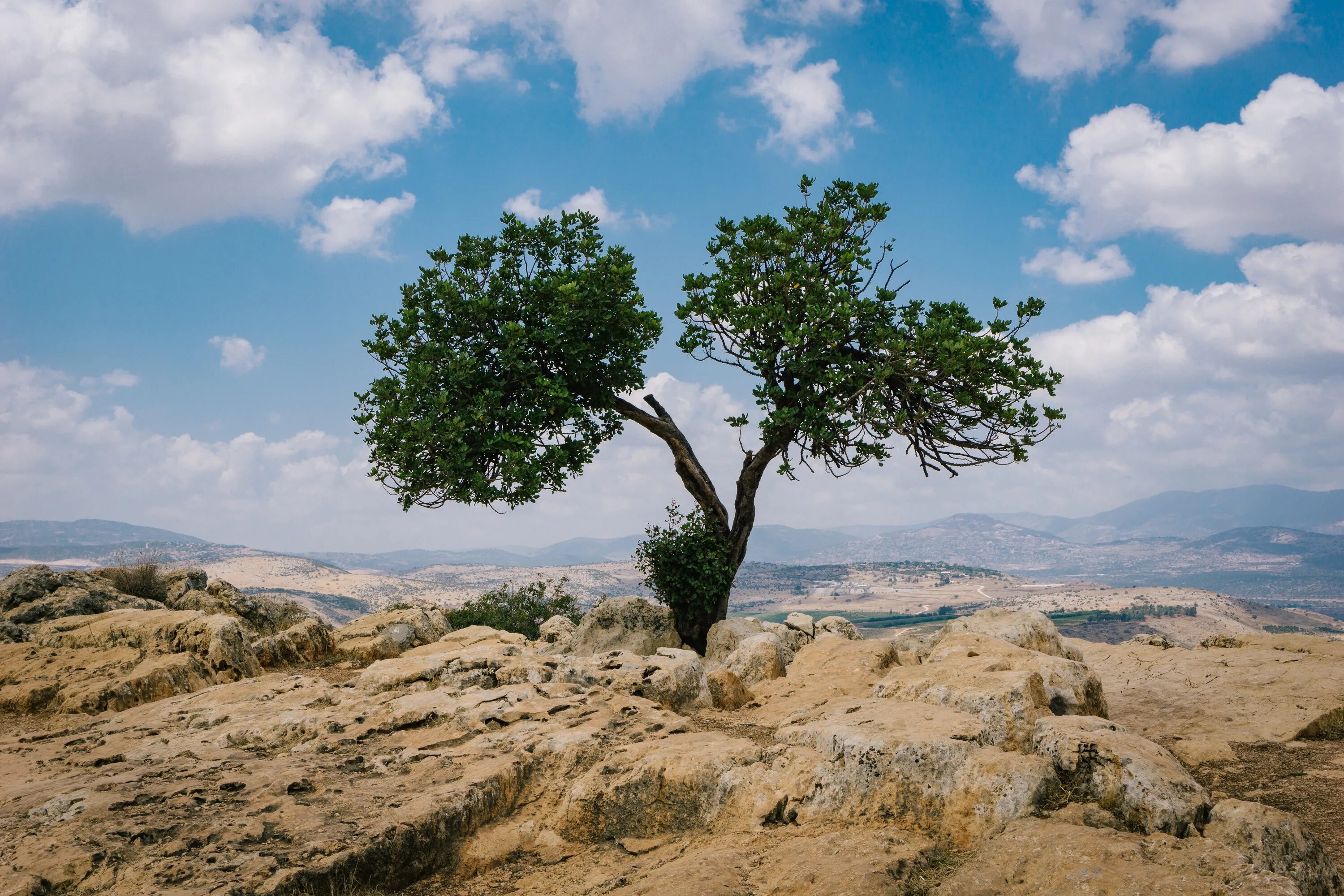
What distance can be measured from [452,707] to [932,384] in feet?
48.1

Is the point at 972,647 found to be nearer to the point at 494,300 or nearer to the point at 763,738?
the point at 763,738

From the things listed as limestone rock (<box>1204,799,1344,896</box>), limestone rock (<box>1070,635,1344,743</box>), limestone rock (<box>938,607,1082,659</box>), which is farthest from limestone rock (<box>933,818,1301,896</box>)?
limestone rock (<box>938,607,1082,659</box>)

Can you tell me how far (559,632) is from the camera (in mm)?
22891

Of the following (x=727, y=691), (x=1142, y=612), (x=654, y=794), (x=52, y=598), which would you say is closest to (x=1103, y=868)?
(x=654, y=794)

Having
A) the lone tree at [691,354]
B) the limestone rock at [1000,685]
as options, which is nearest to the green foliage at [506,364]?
the lone tree at [691,354]

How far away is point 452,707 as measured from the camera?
416 inches

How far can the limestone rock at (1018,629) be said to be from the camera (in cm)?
1584

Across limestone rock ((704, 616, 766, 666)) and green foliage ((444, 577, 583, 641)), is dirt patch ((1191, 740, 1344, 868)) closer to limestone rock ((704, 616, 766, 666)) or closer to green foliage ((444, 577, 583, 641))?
limestone rock ((704, 616, 766, 666))

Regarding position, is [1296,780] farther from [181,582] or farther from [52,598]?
[181,582]

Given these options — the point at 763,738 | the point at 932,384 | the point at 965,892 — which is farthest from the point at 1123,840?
the point at 932,384

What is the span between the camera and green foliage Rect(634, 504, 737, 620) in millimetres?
20734

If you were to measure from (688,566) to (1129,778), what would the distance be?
568 inches

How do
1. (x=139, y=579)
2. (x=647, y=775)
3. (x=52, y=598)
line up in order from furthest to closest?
(x=139, y=579)
(x=52, y=598)
(x=647, y=775)

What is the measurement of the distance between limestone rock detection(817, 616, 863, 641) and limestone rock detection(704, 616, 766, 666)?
61.7 inches
